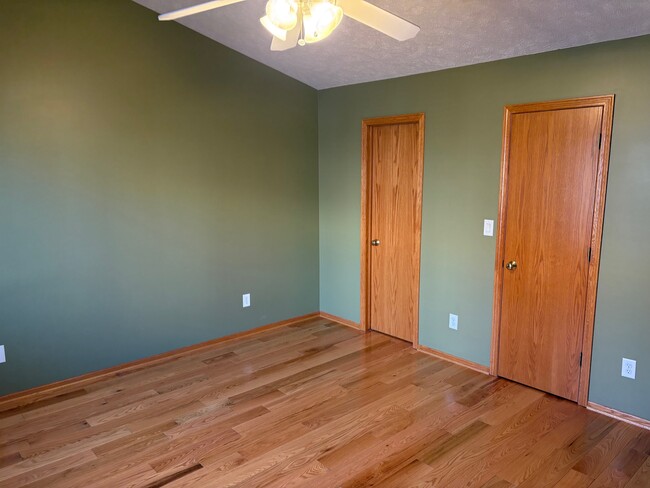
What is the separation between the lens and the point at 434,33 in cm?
304

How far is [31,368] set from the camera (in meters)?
3.10

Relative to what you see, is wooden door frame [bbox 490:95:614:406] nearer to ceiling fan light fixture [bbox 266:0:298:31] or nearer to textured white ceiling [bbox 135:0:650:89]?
textured white ceiling [bbox 135:0:650:89]

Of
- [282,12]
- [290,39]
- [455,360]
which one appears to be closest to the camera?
[282,12]

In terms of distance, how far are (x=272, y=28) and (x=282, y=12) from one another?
210 millimetres

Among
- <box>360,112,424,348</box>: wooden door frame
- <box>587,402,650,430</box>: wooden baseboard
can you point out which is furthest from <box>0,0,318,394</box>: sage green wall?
<box>587,402,650,430</box>: wooden baseboard

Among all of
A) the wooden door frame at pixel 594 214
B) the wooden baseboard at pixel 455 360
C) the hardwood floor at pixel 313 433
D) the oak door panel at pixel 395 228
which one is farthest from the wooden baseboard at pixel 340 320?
the wooden door frame at pixel 594 214

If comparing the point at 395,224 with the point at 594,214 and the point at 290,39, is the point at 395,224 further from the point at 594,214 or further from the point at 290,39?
the point at 290,39

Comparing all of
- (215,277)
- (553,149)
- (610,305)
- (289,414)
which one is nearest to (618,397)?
(610,305)

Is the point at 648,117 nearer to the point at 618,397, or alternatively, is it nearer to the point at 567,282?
the point at 567,282

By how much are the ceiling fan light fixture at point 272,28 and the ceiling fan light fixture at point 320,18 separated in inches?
5.4

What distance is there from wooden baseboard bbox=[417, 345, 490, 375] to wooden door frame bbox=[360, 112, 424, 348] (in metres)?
0.10

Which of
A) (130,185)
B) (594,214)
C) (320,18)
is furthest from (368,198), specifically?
(320,18)

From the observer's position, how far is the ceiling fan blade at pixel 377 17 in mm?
1950

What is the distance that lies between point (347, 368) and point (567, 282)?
1714 mm
